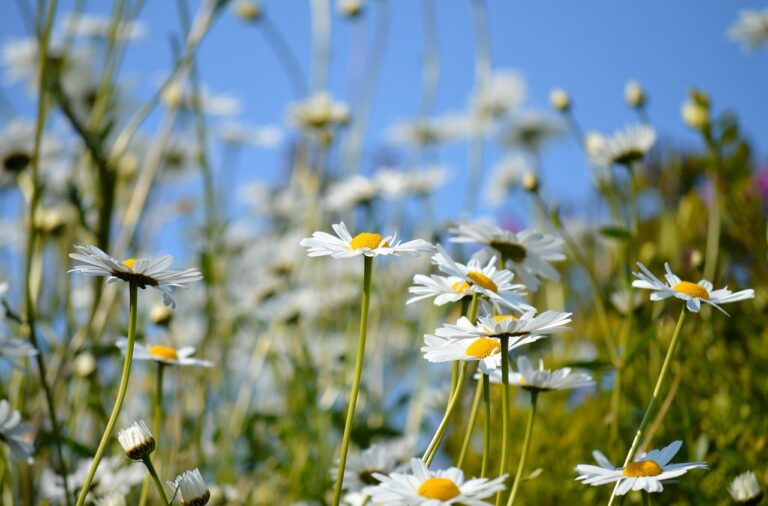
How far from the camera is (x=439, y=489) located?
1.47 ft

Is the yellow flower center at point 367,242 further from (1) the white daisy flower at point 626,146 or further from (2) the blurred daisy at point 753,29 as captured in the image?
(2) the blurred daisy at point 753,29

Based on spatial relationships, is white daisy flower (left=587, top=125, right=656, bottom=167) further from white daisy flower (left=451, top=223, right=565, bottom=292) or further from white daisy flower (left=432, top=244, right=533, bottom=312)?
white daisy flower (left=432, top=244, right=533, bottom=312)

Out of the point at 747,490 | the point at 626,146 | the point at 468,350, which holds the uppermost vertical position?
the point at 626,146

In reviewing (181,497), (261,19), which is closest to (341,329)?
(261,19)

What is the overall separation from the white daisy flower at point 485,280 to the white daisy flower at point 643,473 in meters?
0.12

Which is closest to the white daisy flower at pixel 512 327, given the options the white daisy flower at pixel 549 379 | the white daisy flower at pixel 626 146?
the white daisy flower at pixel 549 379

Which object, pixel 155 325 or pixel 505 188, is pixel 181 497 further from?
pixel 505 188

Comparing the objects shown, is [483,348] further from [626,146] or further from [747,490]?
[626,146]

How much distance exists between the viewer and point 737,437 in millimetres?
968

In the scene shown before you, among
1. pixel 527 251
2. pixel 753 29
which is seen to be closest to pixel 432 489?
pixel 527 251

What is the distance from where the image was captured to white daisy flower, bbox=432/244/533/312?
21.6 inches

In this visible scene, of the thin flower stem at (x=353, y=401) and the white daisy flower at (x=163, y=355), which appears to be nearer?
the thin flower stem at (x=353, y=401)

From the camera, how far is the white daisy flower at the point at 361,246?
56cm

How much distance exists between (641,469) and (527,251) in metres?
0.26
